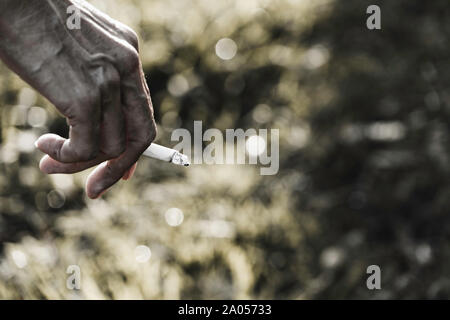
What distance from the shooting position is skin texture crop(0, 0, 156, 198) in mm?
1220

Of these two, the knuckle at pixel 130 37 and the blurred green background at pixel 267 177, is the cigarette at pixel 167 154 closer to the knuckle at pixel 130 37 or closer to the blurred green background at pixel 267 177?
the knuckle at pixel 130 37

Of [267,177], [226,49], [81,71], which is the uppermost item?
[226,49]

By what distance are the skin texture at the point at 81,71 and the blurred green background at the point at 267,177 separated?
1268 millimetres

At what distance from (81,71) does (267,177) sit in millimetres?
1861

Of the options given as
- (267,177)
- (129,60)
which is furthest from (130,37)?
(267,177)

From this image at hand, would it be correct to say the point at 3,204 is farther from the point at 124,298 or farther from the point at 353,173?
the point at 353,173

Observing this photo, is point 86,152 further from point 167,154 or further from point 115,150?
point 167,154

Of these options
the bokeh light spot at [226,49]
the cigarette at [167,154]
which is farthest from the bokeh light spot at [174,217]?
the cigarette at [167,154]

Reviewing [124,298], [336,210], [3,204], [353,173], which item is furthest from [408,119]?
[3,204]

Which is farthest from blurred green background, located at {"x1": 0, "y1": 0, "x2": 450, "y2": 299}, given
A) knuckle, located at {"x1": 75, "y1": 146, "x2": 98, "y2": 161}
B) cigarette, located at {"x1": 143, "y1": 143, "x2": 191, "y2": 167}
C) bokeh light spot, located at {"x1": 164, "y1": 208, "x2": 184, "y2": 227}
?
knuckle, located at {"x1": 75, "y1": 146, "x2": 98, "y2": 161}

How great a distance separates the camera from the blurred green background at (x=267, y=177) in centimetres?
257

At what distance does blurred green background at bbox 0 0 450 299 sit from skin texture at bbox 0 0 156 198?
4.16 ft

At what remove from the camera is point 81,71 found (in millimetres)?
1229

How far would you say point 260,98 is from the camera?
11.1 ft
